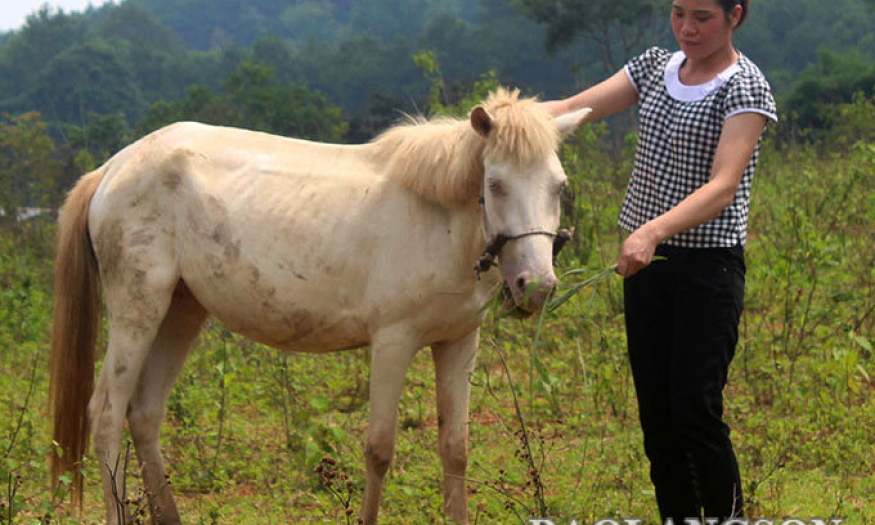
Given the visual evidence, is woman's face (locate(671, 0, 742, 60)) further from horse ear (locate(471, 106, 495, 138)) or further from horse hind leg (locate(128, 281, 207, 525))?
horse hind leg (locate(128, 281, 207, 525))

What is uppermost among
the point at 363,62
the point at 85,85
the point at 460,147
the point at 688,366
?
the point at 363,62

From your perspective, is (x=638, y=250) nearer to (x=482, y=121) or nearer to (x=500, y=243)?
A: (x=500, y=243)

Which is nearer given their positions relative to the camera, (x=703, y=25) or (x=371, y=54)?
(x=703, y=25)

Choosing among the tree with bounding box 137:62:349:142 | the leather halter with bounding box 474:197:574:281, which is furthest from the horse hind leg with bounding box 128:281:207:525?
the tree with bounding box 137:62:349:142

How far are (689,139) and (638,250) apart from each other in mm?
523

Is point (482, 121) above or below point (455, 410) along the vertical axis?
above

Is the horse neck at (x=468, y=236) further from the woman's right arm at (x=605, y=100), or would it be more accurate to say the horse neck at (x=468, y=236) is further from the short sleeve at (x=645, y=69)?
the short sleeve at (x=645, y=69)

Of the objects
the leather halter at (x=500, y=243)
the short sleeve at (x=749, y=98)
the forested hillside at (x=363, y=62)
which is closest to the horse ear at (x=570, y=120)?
the leather halter at (x=500, y=243)

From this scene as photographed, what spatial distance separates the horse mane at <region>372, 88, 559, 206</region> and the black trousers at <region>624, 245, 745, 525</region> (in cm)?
62

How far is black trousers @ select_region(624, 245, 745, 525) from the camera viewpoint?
3369 millimetres

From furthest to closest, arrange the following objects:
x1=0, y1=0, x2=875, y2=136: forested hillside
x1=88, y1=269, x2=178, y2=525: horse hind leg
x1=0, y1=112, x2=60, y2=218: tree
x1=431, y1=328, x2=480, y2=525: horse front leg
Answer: x1=0, y1=0, x2=875, y2=136: forested hillside < x1=0, y1=112, x2=60, y2=218: tree < x1=88, y1=269, x2=178, y2=525: horse hind leg < x1=431, y1=328, x2=480, y2=525: horse front leg

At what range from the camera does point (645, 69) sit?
12.1 ft

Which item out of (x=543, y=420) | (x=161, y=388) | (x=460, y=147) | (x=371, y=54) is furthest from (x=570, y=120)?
(x=371, y=54)

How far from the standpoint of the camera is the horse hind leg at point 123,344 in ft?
14.4
